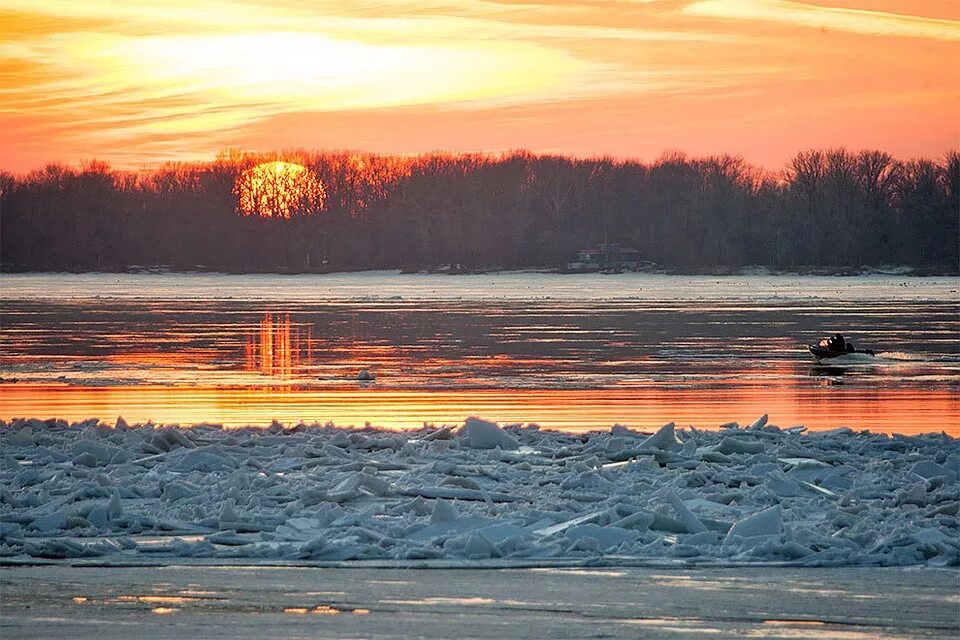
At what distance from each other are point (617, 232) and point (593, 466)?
13825cm

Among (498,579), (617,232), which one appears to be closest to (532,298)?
(498,579)

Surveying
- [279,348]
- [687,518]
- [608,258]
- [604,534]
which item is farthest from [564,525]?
[608,258]

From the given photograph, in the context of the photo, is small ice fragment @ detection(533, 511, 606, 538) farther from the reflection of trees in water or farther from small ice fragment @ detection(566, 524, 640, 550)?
the reflection of trees in water

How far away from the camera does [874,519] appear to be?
31.4 feet

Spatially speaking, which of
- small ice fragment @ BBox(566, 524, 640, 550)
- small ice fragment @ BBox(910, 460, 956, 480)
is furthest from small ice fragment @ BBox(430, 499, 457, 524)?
small ice fragment @ BBox(910, 460, 956, 480)

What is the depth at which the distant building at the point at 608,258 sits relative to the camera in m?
134

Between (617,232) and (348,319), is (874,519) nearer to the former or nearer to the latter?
(348,319)

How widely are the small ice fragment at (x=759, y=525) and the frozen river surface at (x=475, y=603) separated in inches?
30.7

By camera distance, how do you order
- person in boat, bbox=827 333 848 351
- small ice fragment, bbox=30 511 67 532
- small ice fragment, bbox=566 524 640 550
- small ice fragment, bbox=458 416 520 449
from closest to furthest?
small ice fragment, bbox=566 524 640 550, small ice fragment, bbox=30 511 67 532, small ice fragment, bbox=458 416 520 449, person in boat, bbox=827 333 848 351

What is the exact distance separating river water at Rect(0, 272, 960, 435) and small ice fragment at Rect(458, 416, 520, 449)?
216 cm

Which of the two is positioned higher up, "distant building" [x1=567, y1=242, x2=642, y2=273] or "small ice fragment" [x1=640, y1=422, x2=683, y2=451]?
"distant building" [x1=567, y1=242, x2=642, y2=273]

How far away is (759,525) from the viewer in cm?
903

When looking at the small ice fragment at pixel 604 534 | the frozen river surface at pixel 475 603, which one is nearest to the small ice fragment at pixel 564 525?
the small ice fragment at pixel 604 534

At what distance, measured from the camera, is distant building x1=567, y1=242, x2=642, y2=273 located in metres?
134
